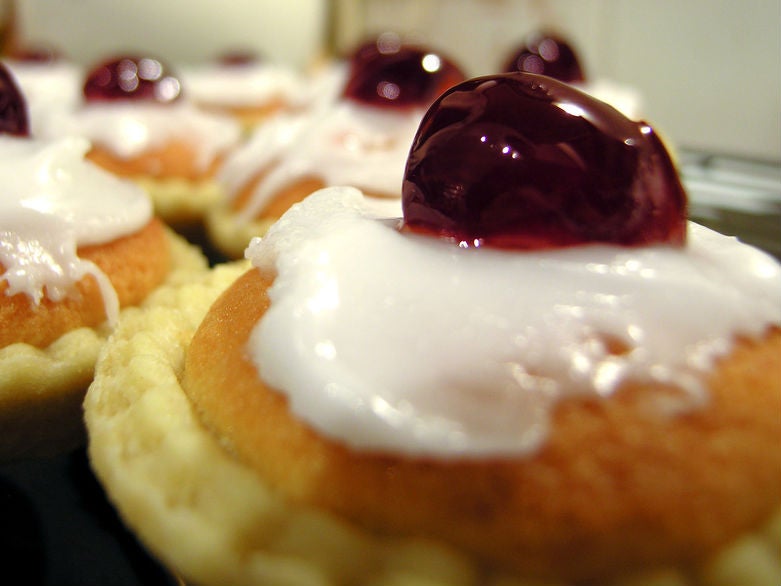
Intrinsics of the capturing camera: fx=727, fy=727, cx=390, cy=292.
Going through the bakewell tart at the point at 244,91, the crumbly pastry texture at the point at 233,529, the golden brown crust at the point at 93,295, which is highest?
the crumbly pastry texture at the point at 233,529

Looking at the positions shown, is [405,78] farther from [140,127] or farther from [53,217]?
[53,217]

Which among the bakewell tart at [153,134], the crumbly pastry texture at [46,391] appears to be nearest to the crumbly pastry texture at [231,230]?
the bakewell tart at [153,134]

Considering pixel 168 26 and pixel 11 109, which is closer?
pixel 11 109

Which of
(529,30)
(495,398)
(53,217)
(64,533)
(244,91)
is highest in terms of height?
(495,398)

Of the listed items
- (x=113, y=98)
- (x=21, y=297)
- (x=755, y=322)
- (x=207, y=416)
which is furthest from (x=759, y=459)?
(x=113, y=98)

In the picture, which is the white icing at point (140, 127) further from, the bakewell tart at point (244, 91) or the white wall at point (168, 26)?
the white wall at point (168, 26)

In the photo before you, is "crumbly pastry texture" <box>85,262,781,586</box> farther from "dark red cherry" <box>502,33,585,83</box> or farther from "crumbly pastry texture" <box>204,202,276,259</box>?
"dark red cherry" <box>502,33,585,83</box>

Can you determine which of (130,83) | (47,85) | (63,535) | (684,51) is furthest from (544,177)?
(684,51)
